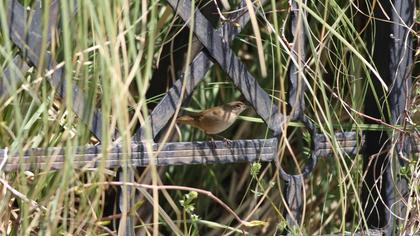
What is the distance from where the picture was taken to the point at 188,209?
2004mm

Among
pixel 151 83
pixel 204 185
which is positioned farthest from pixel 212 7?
pixel 204 185

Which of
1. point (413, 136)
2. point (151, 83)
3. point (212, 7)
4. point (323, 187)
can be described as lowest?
point (323, 187)

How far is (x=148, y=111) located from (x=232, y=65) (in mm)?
434

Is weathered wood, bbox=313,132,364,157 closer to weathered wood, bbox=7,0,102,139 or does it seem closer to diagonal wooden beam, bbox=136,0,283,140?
diagonal wooden beam, bbox=136,0,283,140

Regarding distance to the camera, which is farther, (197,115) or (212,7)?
(197,115)

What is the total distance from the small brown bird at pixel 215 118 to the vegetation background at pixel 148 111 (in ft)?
0.26

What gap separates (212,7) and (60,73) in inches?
20.5

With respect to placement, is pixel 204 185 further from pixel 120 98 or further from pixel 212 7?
pixel 120 98

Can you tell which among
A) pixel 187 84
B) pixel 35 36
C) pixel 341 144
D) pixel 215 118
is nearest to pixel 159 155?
pixel 187 84

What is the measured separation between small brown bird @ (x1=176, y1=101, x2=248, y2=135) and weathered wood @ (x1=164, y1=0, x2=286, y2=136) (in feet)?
1.82

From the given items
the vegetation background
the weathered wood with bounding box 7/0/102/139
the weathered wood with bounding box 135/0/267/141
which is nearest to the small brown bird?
the vegetation background

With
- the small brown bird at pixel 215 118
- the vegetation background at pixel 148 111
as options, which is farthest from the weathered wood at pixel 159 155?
the small brown bird at pixel 215 118

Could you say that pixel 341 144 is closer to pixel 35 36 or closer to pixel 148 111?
pixel 148 111

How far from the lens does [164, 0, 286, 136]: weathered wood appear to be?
1912 millimetres
